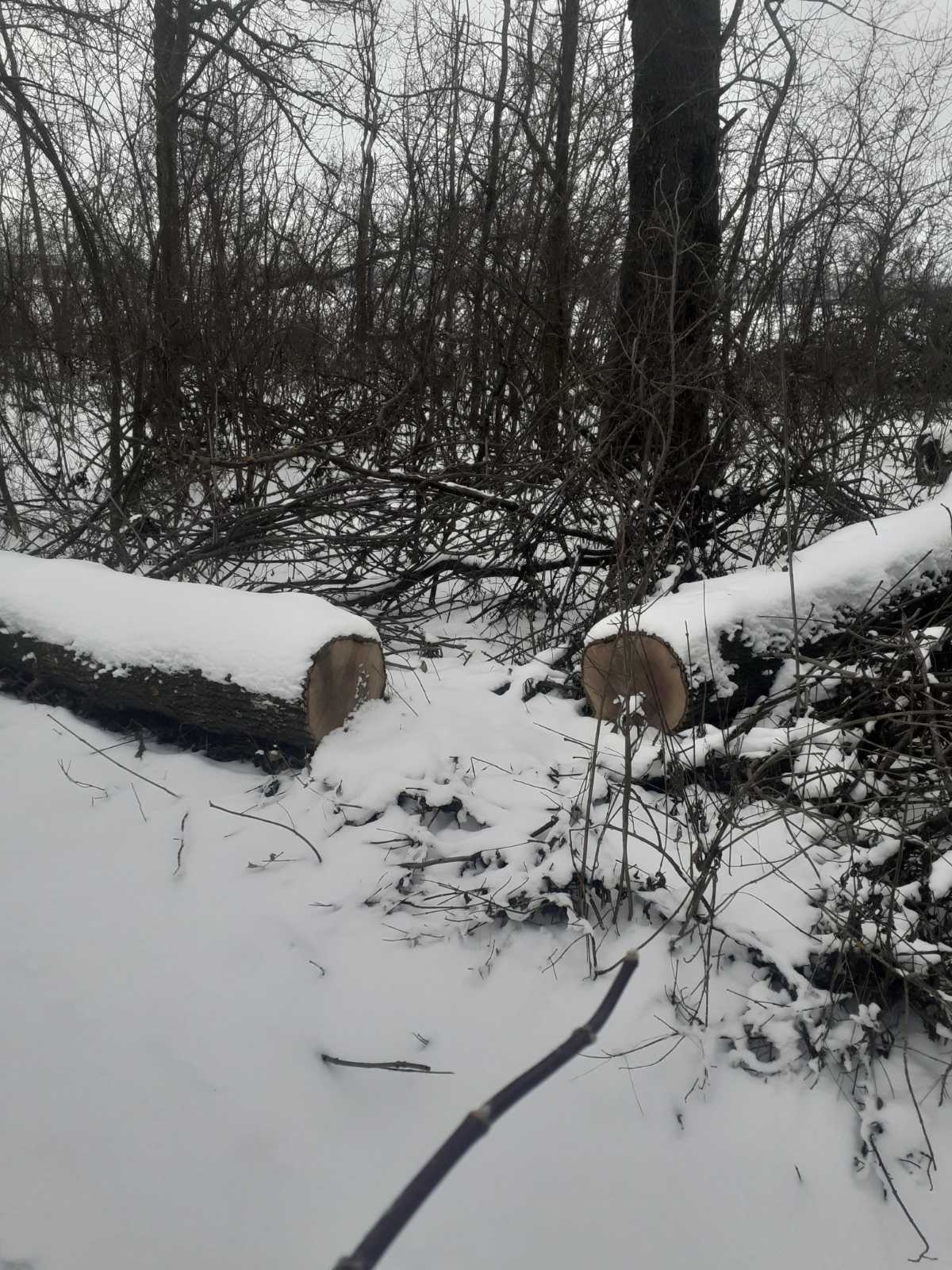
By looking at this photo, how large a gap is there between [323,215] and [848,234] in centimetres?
348

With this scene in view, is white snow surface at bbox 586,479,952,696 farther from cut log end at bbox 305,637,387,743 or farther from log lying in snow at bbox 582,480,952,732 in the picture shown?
cut log end at bbox 305,637,387,743

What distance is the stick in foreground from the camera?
0.45 m

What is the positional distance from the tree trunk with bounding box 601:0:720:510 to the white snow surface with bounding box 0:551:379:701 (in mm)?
2042

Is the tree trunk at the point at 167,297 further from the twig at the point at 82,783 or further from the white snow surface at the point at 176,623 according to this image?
the twig at the point at 82,783

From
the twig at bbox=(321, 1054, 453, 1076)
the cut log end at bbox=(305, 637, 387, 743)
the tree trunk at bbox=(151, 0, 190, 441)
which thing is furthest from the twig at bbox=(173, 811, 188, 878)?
the tree trunk at bbox=(151, 0, 190, 441)

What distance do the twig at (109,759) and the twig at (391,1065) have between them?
1.16 metres

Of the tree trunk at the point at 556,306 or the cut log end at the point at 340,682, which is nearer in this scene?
the cut log end at the point at 340,682

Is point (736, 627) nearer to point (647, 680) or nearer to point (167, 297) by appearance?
point (647, 680)

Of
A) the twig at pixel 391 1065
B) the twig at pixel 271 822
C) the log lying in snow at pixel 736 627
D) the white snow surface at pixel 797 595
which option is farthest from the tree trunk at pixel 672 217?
the twig at pixel 391 1065

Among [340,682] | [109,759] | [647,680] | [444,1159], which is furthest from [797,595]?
[444,1159]

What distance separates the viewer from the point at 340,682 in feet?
9.61

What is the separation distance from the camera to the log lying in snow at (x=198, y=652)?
2814 mm

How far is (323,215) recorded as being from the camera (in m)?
5.50

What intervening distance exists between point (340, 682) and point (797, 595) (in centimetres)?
152
